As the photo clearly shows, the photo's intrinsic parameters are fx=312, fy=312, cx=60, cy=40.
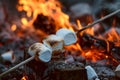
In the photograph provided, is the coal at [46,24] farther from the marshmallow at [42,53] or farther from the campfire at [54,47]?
the marshmallow at [42,53]

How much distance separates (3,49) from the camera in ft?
19.8

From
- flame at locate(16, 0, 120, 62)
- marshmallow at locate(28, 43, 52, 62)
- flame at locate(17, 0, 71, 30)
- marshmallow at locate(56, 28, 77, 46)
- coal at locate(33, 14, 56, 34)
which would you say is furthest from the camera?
flame at locate(17, 0, 71, 30)

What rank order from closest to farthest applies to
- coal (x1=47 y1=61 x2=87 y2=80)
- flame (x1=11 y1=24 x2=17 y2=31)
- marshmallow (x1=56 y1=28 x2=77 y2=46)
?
1. coal (x1=47 y1=61 x2=87 y2=80)
2. marshmallow (x1=56 y1=28 x2=77 y2=46)
3. flame (x1=11 y1=24 x2=17 y2=31)

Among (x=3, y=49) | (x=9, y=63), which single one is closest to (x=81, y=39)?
(x=9, y=63)

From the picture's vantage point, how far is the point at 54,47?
12.8ft

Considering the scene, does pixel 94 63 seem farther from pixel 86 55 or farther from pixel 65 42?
pixel 65 42

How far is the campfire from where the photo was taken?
384 centimetres

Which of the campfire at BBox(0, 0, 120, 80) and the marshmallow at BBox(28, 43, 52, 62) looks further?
the campfire at BBox(0, 0, 120, 80)

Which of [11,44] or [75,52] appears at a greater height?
[11,44]

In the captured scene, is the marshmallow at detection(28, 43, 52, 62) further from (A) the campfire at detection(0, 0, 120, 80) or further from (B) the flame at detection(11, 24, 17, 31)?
(B) the flame at detection(11, 24, 17, 31)

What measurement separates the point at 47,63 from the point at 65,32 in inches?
18.2

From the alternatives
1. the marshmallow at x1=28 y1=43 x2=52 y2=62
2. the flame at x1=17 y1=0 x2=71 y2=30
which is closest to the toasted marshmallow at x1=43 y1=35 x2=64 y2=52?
the marshmallow at x1=28 y1=43 x2=52 y2=62

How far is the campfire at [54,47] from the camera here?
12.6ft

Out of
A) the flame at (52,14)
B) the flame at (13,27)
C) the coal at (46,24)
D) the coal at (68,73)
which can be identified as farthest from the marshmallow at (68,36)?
the flame at (13,27)
